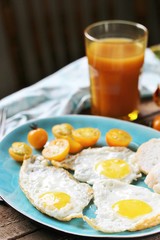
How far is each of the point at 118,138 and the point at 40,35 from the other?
1.48 meters

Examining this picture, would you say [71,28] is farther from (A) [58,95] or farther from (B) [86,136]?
(B) [86,136]

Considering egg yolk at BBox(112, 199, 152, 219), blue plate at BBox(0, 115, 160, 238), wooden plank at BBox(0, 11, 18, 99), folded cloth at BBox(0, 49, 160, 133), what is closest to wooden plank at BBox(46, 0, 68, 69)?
wooden plank at BBox(0, 11, 18, 99)

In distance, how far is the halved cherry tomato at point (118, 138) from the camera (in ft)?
5.16

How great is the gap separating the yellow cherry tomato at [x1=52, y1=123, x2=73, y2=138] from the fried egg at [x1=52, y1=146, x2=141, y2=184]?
124 millimetres

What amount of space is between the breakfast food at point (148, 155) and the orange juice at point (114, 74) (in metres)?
0.34

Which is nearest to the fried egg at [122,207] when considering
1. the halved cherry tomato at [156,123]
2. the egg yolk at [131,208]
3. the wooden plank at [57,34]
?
the egg yolk at [131,208]

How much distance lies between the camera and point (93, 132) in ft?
5.31

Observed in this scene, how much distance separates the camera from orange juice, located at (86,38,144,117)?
1.76 metres

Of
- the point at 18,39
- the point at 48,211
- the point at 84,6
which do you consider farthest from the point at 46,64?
the point at 48,211

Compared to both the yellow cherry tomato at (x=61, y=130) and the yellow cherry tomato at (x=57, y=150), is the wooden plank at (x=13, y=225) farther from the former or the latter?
the yellow cherry tomato at (x=61, y=130)

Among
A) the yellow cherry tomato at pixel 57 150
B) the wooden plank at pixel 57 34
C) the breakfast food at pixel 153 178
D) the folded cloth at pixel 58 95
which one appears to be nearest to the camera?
the breakfast food at pixel 153 178

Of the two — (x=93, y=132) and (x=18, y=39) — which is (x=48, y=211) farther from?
(x=18, y=39)

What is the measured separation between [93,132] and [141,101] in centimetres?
44

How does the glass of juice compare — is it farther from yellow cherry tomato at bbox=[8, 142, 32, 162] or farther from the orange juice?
yellow cherry tomato at bbox=[8, 142, 32, 162]
